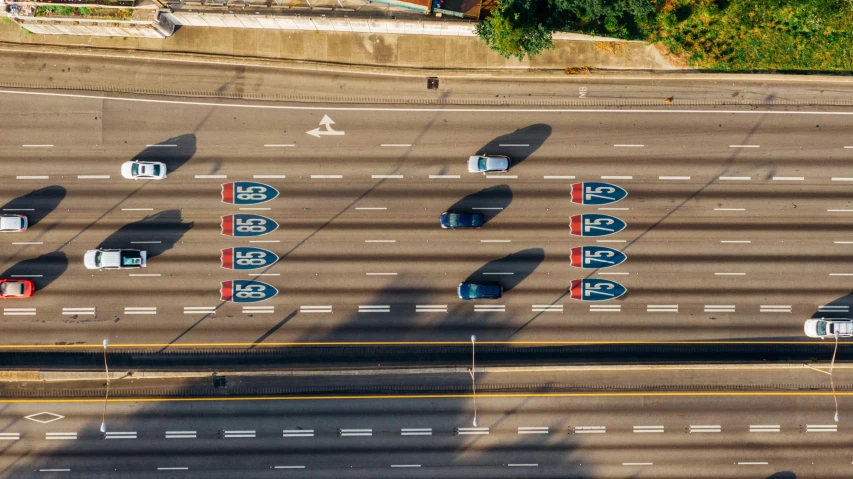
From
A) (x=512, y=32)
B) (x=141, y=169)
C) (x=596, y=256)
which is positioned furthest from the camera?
(x=596, y=256)

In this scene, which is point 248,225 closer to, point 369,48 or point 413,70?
point 369,48

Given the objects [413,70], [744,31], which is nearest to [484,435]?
[413,70]

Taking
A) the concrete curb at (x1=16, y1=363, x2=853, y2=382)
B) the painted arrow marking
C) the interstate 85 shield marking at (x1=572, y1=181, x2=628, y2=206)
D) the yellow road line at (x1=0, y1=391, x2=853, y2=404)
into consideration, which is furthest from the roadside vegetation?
the yellow road line at (x1=0, y1=391, x2=853, y2=404)

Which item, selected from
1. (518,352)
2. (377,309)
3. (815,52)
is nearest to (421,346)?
(377,309)

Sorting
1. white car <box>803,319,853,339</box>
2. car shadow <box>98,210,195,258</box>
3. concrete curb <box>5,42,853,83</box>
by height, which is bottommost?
white car <box>803,319,853,339</box>

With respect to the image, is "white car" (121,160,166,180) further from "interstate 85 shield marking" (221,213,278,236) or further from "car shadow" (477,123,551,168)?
"car shadow" (477,123,551,168)

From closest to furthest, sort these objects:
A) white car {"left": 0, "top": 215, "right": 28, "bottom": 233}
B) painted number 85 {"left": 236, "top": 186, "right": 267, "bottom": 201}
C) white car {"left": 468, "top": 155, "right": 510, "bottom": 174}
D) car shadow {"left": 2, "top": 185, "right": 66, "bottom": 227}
→ white car {"left": 0, "top": 215, "right": 28, "bottom": 233} → white car {"left": 468, "top": 155, "right": 510, "bottom": 174} → car shadow {"left": 2, "top": 185, "right": 66, "bottom": 227} → painted number 85 {"left": 236, "top": 186, "right": 267, "bottom": 201}

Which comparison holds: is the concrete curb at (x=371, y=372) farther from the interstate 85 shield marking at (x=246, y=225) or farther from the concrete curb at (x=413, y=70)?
the concrete curb at (x=413, y=70)
